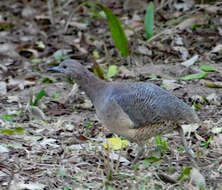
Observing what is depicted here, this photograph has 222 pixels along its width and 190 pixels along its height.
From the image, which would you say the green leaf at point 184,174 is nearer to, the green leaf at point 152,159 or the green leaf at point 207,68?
the green leaf at point 152,159

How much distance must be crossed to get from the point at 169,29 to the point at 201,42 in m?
0.66

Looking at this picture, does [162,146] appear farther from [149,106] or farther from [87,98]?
[87,98]

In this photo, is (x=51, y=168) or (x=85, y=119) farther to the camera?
(x=85, y=119)

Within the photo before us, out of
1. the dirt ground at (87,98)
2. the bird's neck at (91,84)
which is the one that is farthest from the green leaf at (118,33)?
the bird's neck at (91,84)

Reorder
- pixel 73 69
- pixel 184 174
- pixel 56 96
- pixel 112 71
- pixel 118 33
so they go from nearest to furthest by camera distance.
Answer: pixel 184 174 → pixel 73 69 → pixel 56 96 → pixel 112 71 → pixel 118 33

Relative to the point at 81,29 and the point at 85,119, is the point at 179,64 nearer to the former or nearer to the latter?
the point at 85,119

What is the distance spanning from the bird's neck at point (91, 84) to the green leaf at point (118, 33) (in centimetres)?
256

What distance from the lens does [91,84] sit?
17.7 feet

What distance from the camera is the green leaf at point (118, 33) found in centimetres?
784

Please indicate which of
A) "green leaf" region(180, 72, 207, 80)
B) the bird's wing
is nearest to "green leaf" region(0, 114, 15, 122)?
the bird's wing

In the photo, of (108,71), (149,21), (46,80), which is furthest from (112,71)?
(149,21)

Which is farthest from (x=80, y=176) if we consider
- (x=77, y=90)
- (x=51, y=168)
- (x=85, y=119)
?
(x=77, y=90)

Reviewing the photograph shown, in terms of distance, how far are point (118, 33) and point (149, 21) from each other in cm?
74

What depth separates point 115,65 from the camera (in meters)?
8.20
